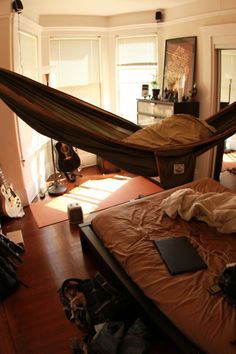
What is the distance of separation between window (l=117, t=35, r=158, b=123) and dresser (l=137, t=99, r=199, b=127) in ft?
1.17

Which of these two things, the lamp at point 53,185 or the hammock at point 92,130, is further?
the lamp at point 53,185

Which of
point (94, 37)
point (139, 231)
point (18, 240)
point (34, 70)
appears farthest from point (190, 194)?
point (94, 37)

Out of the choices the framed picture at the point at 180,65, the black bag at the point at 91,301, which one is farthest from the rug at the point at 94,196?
the framed picture at the point at 180,65

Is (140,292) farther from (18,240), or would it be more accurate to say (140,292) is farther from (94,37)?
(94,37)

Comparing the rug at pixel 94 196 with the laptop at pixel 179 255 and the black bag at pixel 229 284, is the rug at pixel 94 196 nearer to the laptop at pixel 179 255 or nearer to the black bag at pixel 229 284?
the laptop at pixel 179 255

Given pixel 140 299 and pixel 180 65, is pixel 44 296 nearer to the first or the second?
pixel 140 299

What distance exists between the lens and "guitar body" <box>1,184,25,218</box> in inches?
134

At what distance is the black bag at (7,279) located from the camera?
2.36m

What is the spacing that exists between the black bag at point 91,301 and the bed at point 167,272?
17cm

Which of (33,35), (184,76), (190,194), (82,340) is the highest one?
(33,35)

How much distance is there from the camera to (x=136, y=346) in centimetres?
183

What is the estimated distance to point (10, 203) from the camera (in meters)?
3.44

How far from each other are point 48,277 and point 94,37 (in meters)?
3.73

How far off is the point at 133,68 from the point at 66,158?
1.84 m
